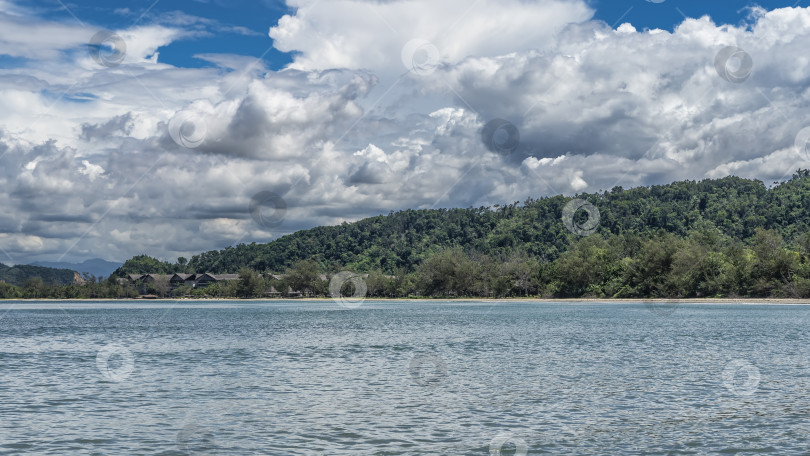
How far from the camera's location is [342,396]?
28156mm

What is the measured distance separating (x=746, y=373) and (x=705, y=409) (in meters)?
11.4

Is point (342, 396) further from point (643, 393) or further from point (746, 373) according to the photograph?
point (746, 373)

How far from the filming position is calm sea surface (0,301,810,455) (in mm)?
20156

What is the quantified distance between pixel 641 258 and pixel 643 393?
145 metres

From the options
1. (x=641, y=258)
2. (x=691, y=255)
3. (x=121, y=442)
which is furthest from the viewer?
(x=641, y=258)

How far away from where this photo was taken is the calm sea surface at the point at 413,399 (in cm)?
2016

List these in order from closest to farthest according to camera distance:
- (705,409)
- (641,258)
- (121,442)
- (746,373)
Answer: (121,442)
(705,409)
(746,373)
(641,258)

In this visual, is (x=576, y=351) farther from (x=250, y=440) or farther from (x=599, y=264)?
(x=599, y=264)

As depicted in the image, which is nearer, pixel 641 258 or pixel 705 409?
pixel 705 409

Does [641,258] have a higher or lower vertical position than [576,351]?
higher

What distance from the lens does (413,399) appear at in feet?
89.1

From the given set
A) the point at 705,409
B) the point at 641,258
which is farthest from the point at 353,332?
the point at 641,258

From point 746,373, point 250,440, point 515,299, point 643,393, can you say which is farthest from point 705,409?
point 515,299

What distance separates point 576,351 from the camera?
153 ft
